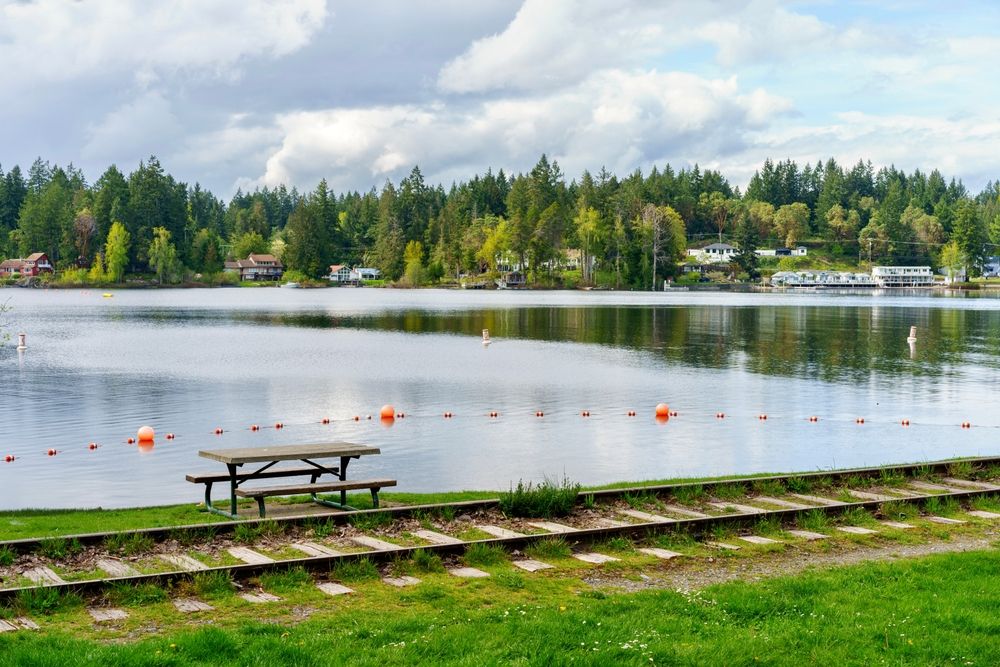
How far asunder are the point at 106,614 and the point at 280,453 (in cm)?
621

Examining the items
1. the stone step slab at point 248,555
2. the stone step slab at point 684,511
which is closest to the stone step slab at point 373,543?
the stone step slab at point 248,555

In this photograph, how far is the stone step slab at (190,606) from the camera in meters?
9.90

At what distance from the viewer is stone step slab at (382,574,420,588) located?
11.1m

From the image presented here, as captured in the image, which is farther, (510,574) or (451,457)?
(451,457)

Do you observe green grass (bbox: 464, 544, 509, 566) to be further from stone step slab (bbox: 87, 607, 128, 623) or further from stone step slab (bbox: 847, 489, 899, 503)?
stone step slab (bbox: 847, 489, 899, 503)

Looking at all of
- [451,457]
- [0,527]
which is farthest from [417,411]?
[0,527]

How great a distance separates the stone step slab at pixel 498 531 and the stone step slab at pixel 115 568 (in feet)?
15.2

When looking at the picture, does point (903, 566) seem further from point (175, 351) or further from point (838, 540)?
point (175, 351)

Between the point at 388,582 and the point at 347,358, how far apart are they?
43.8 m

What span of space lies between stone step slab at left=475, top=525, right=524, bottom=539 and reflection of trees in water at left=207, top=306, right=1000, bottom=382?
114 feet

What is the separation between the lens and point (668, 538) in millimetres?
13570

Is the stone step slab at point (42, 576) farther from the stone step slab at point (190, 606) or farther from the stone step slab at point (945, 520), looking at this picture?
the stone step slab at point (945, 520)

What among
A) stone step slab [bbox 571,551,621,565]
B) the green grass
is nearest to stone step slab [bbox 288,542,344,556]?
the green grass

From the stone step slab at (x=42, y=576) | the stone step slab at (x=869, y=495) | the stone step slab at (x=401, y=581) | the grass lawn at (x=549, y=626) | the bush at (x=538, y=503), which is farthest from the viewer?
the stone step slab at (x=869, y=495)
